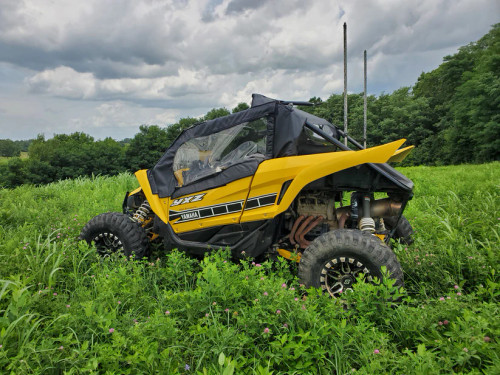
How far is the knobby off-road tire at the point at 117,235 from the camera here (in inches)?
161

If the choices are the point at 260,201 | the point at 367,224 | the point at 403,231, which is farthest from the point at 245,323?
the point at 403,231

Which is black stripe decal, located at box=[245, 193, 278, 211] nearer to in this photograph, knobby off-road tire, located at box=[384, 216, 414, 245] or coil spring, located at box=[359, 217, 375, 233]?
coil spring, located at box=[359, 217, 375, 233]

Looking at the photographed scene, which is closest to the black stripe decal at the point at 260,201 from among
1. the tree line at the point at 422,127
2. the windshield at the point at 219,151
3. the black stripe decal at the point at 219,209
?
the black stripe decal at the point at 219,209

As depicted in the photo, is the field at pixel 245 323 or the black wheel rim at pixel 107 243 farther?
the black wheel rim at pixel 107 243

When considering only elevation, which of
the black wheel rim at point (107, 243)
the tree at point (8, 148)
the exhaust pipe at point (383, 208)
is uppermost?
the tree at point (8, 148)

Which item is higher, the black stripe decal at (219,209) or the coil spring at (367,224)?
the black stripe decal at (219,209)

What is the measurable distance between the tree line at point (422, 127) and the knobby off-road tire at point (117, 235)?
31017 millimetres

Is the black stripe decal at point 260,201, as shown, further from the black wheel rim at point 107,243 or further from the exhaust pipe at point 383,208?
the black wheel rim at point 107,243

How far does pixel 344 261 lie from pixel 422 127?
50.8 meters

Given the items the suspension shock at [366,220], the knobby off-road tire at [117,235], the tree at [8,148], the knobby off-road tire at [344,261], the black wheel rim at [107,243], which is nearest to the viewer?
the knobby off-road tire at [344,261]

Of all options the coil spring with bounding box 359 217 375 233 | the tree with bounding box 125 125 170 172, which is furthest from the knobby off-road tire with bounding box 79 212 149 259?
the tree with bounding box 125 125 170 172

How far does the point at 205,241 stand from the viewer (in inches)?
150

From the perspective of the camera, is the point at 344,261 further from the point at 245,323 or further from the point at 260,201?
the point at 245,323

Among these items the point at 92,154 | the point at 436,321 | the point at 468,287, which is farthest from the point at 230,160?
the point at 92,154
